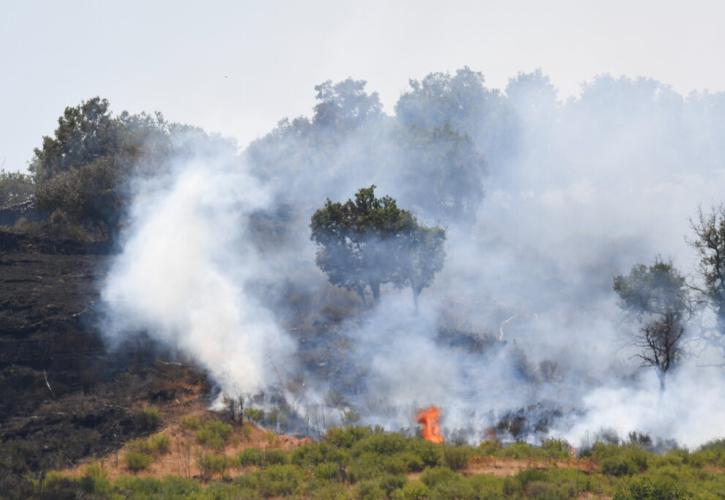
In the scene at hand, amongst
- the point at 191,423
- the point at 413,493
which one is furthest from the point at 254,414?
the point at 413,493

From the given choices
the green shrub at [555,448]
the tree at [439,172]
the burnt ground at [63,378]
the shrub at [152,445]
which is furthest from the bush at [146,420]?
the tree at [439,172]

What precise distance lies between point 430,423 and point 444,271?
21873 mm

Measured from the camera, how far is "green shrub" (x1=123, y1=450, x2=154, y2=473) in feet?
71.7

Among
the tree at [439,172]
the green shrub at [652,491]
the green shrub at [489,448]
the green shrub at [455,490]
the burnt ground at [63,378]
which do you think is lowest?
the green shrub at [652,491]

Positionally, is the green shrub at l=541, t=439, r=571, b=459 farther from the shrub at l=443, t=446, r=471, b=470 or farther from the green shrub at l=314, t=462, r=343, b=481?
the green shrub at l=314, t=462, r=343, b=481

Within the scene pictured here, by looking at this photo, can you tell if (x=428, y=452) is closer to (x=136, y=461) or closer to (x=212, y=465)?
(x=212, y=465)

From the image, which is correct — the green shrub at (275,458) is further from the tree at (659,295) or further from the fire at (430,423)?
the tree at (659,295)

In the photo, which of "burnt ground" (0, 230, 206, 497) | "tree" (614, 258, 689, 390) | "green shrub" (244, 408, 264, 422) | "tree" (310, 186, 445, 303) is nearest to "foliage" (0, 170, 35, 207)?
"burnt ground" (0, 230, 206, 497)

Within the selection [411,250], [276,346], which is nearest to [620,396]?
[411,250]

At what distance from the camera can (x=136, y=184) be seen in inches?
1663

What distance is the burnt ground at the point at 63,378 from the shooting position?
2288cm

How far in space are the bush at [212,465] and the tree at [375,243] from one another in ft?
53.6

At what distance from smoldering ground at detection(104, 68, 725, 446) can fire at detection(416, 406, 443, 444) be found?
24.7 inches

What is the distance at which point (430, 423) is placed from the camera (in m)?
26.9
